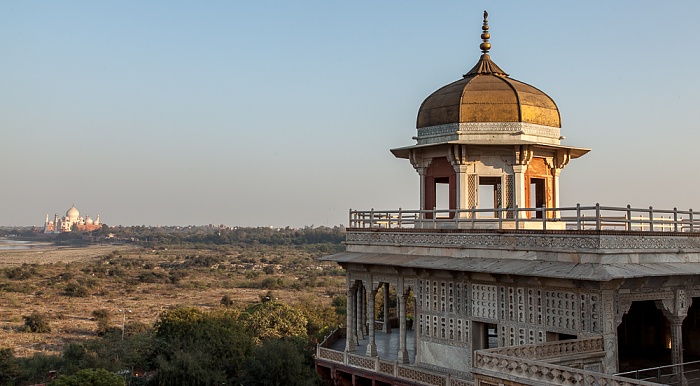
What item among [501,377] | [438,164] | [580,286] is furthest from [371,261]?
[501,377]

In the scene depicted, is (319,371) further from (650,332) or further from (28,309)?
(28,309)

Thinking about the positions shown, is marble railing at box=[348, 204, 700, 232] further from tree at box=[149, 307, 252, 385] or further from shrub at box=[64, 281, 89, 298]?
shrub at box=[64, 281, 89, 298]

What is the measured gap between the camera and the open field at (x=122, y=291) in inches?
1839

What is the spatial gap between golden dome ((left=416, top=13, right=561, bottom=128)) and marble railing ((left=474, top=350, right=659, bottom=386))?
351 inches

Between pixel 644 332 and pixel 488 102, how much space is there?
7.20m

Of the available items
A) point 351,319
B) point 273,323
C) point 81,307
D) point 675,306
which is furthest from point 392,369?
point 81,307

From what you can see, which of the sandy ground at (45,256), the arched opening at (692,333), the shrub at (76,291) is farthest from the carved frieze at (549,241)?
the sandy ground at (45,256)

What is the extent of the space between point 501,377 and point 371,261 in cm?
749

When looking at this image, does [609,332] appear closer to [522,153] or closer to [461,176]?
[522,153]

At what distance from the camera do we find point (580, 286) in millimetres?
13906

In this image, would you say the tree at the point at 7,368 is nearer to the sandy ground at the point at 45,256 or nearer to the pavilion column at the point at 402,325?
the pavilion column at the point at 402,325

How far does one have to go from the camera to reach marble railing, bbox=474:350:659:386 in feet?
35.2

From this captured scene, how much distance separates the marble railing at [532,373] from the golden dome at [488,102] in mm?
8910

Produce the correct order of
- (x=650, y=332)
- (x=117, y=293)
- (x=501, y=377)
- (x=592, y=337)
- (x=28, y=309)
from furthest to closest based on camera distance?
(x=117, y=293)
(x=28, y=309)
(x=650, y=332)
(x=592, y=337)
(x=501, y=377)
